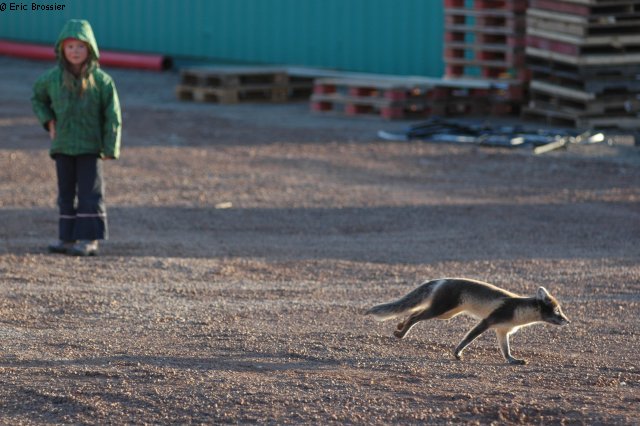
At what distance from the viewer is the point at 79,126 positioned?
35.9 feet

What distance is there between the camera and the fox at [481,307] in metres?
7.37

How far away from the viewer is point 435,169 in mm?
16469

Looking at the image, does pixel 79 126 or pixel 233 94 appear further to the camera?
pixel 233 94

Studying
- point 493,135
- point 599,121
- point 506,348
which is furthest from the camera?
point 599,121

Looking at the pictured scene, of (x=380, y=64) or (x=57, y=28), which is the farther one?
(x=57, y=28)

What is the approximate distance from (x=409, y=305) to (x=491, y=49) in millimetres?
14475

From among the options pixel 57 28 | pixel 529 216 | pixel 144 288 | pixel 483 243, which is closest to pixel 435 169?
pixel 529 216

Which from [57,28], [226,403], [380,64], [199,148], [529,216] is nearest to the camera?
[226,403]

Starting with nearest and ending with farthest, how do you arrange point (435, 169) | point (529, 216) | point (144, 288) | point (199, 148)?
point (144, 288) → point (529, 216) → point (435, 169) → point (199, 148)

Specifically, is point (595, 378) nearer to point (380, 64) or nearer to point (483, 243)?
point (483, 243)

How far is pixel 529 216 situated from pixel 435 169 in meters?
3.29

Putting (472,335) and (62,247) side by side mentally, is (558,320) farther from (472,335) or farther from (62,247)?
(62,247)

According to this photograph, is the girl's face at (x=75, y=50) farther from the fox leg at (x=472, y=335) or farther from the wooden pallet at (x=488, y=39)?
the wooden pallet at (x=488, y=39)

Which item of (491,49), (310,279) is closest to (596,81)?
(491,49)
